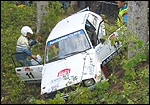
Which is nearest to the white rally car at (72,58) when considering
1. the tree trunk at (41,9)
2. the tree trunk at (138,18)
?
the tree trunk at (138,18)

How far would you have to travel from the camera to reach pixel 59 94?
16.6ft

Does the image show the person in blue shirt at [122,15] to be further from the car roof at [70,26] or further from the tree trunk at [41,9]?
the tree trunk at [41,9]

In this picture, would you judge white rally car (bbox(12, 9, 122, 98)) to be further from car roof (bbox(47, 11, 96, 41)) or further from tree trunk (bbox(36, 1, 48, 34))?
tree trunk (bbox(36, 1, 48, 34))

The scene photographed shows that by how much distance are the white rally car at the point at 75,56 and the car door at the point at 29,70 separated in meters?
0.54

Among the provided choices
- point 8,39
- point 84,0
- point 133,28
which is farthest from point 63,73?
point 84,0

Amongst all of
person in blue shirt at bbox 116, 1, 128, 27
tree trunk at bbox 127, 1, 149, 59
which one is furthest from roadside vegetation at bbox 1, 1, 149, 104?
tree trunk at bbox 127, 1, 149, 59

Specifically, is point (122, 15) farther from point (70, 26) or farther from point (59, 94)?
point (59, 94)

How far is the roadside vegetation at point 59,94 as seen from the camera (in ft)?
15.2

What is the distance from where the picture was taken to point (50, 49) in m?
7.55

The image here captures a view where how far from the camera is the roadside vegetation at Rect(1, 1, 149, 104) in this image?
4.63 metres

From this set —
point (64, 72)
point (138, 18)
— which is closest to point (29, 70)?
point (64, 72)

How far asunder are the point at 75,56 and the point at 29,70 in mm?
1521

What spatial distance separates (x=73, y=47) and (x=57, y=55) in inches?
15.3

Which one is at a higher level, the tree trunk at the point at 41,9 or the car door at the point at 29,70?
the tree trunk at the point at 41,9
